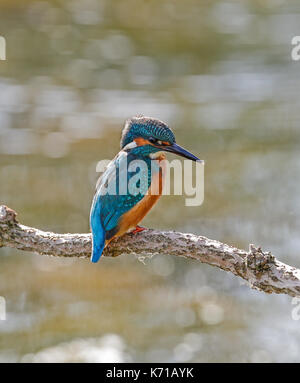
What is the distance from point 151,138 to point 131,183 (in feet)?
1.02

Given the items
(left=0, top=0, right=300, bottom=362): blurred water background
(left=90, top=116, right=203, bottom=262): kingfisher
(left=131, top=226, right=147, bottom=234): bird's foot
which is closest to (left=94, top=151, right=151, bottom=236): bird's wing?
(left=90, top=116, right=203, bottom=262): kingfisher

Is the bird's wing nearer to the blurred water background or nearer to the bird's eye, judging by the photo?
the bird's eye

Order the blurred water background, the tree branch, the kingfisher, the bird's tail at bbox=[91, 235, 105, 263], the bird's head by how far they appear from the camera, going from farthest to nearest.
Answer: the blurred water background < the bird's head < the kingfisher < the bird's tail at bbox=[91, 235, 105, 263] < the tree branch

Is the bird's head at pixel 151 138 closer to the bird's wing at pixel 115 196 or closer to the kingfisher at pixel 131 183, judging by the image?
the kingfisher at pixel 131 183

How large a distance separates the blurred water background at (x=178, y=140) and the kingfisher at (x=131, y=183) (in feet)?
7.54

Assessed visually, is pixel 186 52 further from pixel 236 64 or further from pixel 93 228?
pixel 93 228

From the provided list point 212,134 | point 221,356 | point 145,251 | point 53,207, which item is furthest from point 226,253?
point 212,134

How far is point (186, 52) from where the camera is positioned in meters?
12.2

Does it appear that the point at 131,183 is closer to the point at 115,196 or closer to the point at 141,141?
the point at 115,196

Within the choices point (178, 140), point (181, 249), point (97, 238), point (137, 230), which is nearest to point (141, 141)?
point (137, 230)

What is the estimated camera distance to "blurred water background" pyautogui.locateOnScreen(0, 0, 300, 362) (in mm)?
6332

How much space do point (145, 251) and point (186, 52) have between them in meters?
8.67

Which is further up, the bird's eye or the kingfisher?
the bird's eye

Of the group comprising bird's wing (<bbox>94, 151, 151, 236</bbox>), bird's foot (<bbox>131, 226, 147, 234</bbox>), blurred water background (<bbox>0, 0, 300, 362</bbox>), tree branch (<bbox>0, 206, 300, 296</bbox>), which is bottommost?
tree branch (<bbox>0, 206, 300, 296</bbox>)
